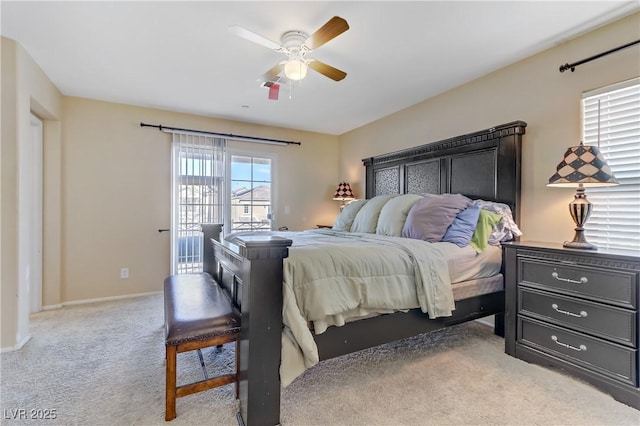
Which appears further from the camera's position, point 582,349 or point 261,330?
point 582,349

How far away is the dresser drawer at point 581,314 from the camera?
5.56 feet

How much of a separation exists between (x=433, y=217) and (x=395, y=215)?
450mm

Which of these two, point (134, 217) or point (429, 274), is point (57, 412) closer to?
point (429, 274)

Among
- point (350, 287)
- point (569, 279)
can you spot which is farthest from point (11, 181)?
point (569, 279)

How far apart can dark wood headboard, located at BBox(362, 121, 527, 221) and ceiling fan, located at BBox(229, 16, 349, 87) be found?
1565 millimetres

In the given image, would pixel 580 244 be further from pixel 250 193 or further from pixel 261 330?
pixel 250 193

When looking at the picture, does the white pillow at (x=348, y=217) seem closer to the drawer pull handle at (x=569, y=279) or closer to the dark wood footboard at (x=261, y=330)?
the drawer pull handle at (x=569, y=279)

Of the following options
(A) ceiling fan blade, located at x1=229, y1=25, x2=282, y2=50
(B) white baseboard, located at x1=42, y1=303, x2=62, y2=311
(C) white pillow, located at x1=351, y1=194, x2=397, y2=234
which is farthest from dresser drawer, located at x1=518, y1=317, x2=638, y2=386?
(B) white baseboard, located at x1=42, y1=303, x2=62, y2=311

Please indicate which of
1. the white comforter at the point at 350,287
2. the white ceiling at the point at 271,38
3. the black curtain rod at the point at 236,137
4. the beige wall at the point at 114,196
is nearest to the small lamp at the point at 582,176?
the white comforter at the point at 350,287

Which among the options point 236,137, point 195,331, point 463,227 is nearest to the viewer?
point 195,331

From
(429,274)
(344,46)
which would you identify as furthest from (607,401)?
(344,46)

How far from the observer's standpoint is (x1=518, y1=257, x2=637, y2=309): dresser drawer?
1696 mm

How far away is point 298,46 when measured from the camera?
89.7 inches

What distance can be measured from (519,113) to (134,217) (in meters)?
4.51
